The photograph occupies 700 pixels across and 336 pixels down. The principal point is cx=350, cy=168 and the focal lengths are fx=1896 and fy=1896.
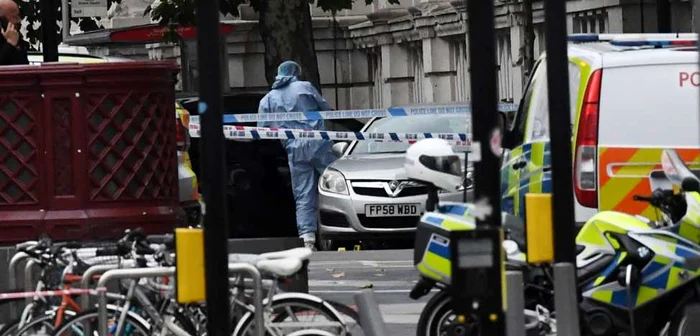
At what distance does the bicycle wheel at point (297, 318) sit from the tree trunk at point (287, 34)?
17302mm

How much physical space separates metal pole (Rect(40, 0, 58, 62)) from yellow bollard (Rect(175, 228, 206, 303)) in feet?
22.9

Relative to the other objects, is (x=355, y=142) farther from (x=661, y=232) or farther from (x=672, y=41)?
(x=661, y=232)

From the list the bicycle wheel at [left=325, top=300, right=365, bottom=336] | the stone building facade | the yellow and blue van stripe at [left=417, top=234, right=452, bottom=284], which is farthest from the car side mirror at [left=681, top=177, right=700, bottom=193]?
the stone building facade

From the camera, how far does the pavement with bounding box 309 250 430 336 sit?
11.8 meters

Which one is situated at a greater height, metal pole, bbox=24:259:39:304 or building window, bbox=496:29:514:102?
building window, bbox=496:29:514:102

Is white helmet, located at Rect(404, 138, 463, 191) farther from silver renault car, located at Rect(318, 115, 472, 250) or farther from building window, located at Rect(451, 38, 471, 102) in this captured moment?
building window, located at Rect(451, 38, 471, 102)

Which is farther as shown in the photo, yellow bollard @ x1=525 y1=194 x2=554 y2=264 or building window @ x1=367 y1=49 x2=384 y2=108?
building window @ x1=367 y1=49 x2=384 y2=108

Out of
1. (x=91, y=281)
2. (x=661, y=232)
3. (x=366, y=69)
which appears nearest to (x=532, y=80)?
(x=661, y=232)

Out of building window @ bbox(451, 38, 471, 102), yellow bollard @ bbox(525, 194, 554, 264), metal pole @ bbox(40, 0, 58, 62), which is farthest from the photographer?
building window @ bbox(451, 38, 471, 102)

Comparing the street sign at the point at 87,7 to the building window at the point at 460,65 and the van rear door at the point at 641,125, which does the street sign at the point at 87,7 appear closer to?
the van rear door at the point at 641,125

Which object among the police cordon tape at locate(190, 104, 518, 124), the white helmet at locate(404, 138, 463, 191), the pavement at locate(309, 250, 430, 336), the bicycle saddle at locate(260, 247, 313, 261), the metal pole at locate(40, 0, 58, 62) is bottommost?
the pavement at locate(309, 250, 430, 336)

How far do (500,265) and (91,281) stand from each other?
2938 mm

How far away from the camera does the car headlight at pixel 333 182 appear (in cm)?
1766

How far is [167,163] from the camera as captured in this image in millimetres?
10438
